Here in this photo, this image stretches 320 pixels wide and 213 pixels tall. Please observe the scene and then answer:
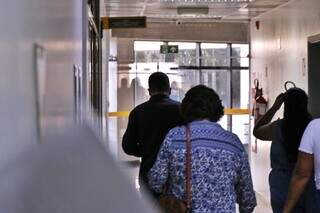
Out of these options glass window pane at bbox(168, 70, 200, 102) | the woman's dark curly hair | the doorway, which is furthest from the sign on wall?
the woman's dark curly hair

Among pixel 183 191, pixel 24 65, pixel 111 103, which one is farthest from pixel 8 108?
pixel 111 103

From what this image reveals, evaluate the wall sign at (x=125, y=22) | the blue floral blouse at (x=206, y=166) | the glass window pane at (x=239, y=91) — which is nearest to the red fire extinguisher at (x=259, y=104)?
the wall sign at (x=125, y=22)

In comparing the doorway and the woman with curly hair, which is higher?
the doorway

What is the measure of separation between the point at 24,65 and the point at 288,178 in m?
2.82

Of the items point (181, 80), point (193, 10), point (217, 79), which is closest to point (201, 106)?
point (193, 10)

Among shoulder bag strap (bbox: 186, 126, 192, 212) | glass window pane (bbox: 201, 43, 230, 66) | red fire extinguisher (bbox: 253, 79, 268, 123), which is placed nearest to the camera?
shoulder bag strap (bbox: 186, 126, 192, 212)

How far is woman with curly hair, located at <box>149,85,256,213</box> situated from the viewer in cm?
309

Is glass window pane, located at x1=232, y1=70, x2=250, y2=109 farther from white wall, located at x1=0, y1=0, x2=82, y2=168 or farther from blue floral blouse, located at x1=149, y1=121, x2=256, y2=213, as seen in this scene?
white wall, located at x1=0, y1=0, x2=82, y2=168

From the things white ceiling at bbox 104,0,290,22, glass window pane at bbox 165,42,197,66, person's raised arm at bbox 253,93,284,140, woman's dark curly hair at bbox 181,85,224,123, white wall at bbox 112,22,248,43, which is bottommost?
person's raised arm at bbox 253,93,284,140

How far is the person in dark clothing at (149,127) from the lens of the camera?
4203 mm

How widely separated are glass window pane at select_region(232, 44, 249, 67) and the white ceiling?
332 centimetres

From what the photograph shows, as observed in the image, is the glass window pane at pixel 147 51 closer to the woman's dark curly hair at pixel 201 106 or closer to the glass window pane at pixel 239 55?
the glass window pane at pixel 239 55

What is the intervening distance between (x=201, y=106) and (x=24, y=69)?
164 centimetres

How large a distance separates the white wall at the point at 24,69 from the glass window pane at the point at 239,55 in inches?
529
